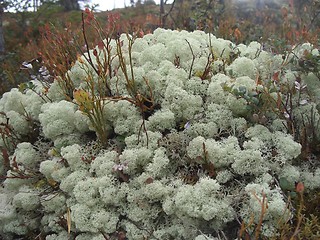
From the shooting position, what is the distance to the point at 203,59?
2.81m

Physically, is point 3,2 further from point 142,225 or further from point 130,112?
point 142,225

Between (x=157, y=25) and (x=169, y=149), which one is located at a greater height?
(x=157, y=25)

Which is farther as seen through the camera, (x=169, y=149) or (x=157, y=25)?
(x=157, y=25)

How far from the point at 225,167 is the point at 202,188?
27 cm

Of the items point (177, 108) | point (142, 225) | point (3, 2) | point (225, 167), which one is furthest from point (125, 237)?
point (3, 2)

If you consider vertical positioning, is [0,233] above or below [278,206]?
below

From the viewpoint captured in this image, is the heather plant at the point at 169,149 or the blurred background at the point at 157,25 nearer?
the heather plant at the point at 169,149

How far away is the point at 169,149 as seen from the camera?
237 centimetres

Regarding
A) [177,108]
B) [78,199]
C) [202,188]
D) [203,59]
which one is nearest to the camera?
[202,188]

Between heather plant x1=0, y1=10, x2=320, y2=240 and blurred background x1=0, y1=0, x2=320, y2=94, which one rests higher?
blurred background x1=0, y1=0, x2=320, y2=94

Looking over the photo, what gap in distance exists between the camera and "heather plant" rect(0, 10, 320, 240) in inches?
82.9

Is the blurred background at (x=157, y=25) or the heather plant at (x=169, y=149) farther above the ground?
the blurred background at (x=157, y=25)

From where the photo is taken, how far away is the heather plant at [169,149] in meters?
2.11

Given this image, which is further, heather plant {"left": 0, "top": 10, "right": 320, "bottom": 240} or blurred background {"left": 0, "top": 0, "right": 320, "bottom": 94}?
blurred background {"left": 0, "top": 0, "right": 320, "bottom": 94}
